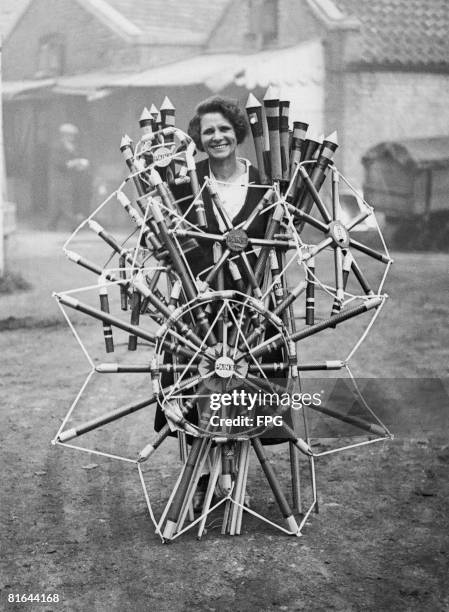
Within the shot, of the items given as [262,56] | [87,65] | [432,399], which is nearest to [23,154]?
[87,65]

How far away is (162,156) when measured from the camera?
3.54 metres

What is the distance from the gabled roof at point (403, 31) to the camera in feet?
42.7

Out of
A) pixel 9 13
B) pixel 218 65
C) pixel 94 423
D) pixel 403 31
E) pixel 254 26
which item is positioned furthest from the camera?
pixel 254 26

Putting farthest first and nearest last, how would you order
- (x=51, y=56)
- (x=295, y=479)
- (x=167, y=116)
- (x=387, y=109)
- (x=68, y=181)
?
(x=51, y=56)
(x=68, y=181)
(x=387, y=109)
(x=167, y=116)
(x=295, y=479)

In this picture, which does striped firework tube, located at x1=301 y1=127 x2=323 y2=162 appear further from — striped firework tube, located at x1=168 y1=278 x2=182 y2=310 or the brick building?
the brick building

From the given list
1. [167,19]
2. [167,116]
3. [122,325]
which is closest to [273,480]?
[122,325]

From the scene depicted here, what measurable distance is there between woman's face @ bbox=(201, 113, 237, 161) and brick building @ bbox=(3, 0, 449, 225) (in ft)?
29.3

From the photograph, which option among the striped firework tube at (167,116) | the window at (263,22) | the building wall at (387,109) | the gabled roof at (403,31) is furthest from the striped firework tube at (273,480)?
the window at (263,22)

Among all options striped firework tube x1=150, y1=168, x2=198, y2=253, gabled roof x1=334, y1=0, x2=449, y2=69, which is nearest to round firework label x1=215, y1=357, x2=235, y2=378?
striped firework tube x1=150, y1=168, x2=198, y2=253

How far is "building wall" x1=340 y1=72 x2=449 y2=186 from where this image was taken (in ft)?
41.9

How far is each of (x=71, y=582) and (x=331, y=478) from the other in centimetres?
144

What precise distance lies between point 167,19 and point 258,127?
453 inches

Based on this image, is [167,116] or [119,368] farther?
[167,116]

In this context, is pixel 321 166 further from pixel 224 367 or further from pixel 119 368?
pixel 119 368
